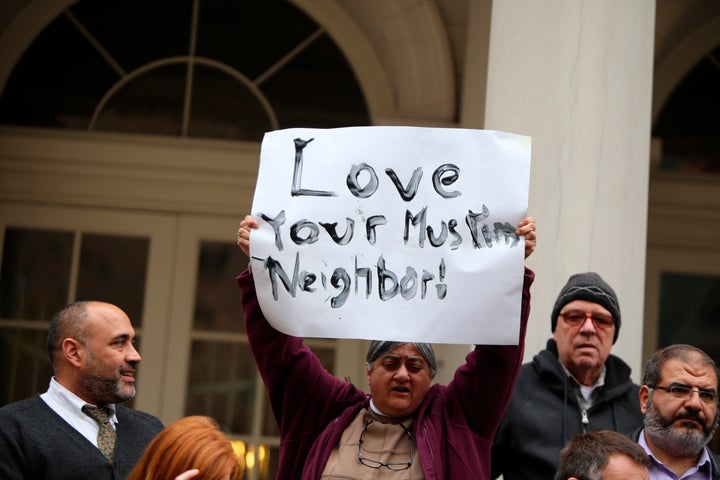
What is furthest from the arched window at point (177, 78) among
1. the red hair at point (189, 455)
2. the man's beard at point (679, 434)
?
the red hair at point (189, 455)

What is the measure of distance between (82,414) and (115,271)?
462 centimetres

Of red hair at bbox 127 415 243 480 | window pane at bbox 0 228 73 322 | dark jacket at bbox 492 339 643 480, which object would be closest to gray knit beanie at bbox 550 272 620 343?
dark jacket at bbox 492 339 643 480

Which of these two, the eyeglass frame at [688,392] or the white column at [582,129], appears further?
the white column at [582,129]

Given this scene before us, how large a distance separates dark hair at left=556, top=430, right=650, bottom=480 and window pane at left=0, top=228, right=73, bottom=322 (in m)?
5.90

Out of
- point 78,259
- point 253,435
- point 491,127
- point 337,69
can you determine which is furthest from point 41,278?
point 491,127

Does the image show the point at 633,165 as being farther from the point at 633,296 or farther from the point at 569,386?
the point at 569,386

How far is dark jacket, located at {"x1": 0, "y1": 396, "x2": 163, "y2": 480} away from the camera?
13.7 feet

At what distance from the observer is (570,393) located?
187 inches

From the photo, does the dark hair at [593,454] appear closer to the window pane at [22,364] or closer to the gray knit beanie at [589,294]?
the gray knit beanie at [589,294]

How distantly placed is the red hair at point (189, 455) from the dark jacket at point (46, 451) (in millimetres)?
965

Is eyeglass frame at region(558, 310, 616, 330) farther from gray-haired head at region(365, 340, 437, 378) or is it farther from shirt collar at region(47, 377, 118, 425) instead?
shirt collar at region(47, 377, 118, 425)

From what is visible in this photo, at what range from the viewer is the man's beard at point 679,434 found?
4.29 meters

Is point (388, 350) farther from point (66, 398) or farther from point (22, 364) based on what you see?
point (22, 364)

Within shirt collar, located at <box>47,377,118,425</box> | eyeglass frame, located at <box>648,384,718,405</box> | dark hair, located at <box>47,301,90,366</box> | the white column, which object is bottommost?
shirt collar, located at <box>47,377,118,425</box>
